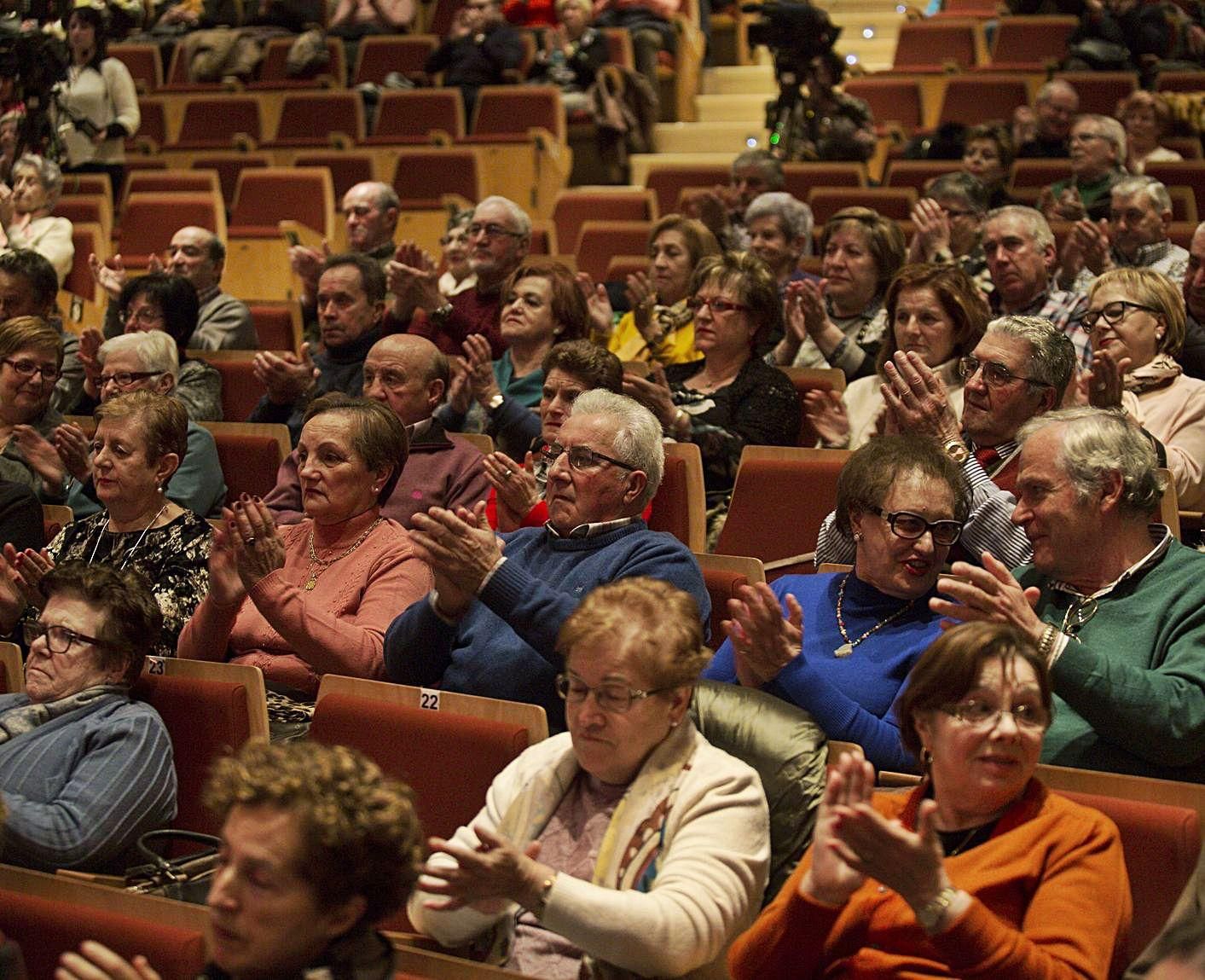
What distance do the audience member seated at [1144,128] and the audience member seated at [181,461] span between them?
3.38 metres

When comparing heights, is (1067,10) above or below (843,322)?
above

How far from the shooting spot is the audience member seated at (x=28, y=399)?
11.1 feet

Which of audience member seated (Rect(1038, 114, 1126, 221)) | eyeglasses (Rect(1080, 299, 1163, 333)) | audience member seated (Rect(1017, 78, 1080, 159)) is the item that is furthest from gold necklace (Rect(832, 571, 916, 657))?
audience member seated (Rect(1017, 78, 1080, 159))

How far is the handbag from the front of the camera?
79.0 inches

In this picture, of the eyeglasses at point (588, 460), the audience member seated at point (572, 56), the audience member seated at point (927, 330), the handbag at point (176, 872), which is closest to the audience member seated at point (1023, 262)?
the audience member seated at point (927, 330)

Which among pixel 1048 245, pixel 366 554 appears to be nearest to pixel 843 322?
pixel 1048 245

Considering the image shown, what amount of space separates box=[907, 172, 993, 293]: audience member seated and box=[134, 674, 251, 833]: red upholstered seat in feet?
8.22

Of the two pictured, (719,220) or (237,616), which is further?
(719,220)

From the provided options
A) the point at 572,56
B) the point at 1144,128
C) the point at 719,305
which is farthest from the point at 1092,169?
the point at 572,56

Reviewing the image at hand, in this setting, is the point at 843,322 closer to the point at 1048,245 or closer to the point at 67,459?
the point at 1048,245

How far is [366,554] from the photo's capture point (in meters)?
2.75

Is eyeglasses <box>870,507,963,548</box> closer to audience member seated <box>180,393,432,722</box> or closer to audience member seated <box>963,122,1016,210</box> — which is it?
audience member seated <box>180,393,432,722</box>

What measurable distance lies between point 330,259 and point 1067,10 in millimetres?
4518

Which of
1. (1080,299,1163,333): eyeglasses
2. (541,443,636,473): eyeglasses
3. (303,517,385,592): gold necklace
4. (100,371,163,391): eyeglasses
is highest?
(1080,299,1163,333): eyeglasses
